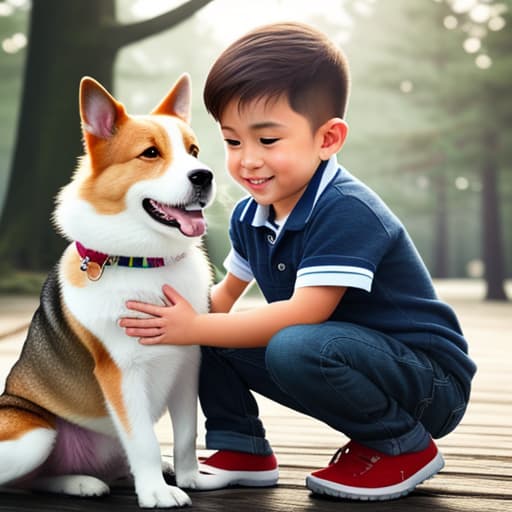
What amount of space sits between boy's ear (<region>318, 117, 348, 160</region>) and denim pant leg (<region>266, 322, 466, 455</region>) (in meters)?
0.42

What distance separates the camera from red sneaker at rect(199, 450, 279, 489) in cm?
205

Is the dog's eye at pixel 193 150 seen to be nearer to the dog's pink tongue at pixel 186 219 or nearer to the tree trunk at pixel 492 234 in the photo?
the dog's pink tongue at pixel 186 219

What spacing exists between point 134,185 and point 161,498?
27.0 inches

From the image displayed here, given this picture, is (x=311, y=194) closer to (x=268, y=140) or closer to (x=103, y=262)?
(x=268, y=140)

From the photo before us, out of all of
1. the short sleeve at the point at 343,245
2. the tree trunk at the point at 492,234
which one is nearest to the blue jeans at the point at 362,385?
the short sleeve at the point at 343,245

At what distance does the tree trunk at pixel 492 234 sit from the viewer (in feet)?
39.0

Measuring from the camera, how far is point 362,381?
1.91m

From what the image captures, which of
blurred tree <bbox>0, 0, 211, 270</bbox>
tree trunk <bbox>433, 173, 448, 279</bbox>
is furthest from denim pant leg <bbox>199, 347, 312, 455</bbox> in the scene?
tree trunk <bbox>433, 173, 448, 279</bbox>

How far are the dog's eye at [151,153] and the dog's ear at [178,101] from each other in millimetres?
219

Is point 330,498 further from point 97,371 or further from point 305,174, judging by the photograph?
point 305,174

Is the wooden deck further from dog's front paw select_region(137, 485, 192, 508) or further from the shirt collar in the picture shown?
the shirt collar

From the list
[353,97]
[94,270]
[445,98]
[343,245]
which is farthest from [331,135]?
[353,97]

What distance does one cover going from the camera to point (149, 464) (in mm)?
1831

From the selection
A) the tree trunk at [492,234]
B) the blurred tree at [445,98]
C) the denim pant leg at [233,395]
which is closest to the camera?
the denim pant leg at [233,395]
